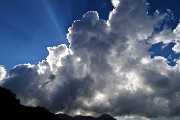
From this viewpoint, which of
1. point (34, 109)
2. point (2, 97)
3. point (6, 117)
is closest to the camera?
point (6, 117)

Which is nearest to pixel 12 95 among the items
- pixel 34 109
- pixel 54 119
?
pixel 34 109

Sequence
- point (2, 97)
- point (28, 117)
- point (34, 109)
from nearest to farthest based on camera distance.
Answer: point (2, 97)
point (28, 117)
point (34, 109)

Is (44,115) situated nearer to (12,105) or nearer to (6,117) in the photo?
(12,105)

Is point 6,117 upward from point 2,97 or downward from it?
downward

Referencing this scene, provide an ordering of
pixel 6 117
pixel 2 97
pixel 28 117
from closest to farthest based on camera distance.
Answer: pixel 6 117 → pixel 2 97 → pixel 28 117

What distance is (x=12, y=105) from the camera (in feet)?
533

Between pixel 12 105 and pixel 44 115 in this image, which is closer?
pixel 12 105

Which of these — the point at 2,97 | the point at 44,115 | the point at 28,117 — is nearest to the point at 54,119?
the point at 44,115

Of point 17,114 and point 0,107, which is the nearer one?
point 0,107

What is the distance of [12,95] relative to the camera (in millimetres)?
170750

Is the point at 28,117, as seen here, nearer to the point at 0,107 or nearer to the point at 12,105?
the point at 12,105

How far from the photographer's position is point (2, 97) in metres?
157

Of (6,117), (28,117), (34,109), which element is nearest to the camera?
(6,117)

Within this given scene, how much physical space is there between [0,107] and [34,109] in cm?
4297
